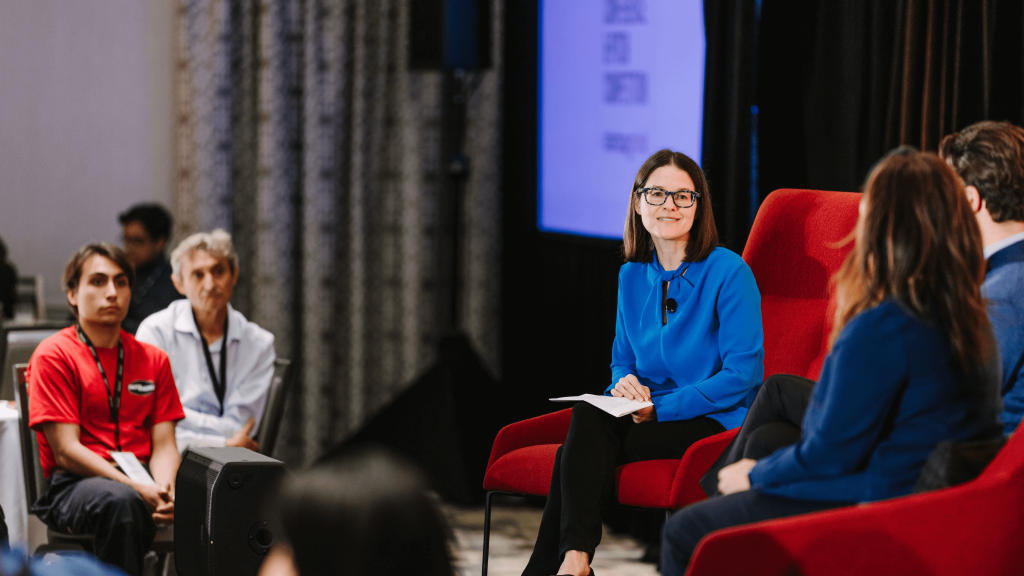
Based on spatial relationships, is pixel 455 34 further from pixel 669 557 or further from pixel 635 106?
pixel 669 557

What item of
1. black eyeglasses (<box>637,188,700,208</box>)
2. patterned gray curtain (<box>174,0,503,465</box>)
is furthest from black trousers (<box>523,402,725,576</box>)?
patterned gray curtain (<box>174,0,503,465</box>)

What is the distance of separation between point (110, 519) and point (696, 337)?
1476 millimetres

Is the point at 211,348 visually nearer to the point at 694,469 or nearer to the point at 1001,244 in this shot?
the point at 694,469

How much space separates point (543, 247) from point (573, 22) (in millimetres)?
1034

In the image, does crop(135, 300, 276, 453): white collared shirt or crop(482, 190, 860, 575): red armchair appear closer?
crop(482, 190, 860, 575): red armchair

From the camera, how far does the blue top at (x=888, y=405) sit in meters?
1.54

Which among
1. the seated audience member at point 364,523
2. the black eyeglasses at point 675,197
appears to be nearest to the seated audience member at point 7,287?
the black eyeglasses at point 675,197

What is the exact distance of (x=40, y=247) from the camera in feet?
16.2


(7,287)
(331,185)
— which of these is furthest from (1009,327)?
(7,287)

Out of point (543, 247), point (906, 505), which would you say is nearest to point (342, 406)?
point (543, 247)

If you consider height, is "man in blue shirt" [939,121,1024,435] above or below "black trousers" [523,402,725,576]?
above

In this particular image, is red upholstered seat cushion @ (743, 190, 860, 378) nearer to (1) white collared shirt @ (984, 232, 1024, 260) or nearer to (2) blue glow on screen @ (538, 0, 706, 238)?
(1) white collared shirt @ (984, 232, 1024, 260)

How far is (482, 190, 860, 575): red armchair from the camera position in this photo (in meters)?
2.44

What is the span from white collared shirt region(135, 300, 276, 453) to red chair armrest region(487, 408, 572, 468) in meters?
0.95
